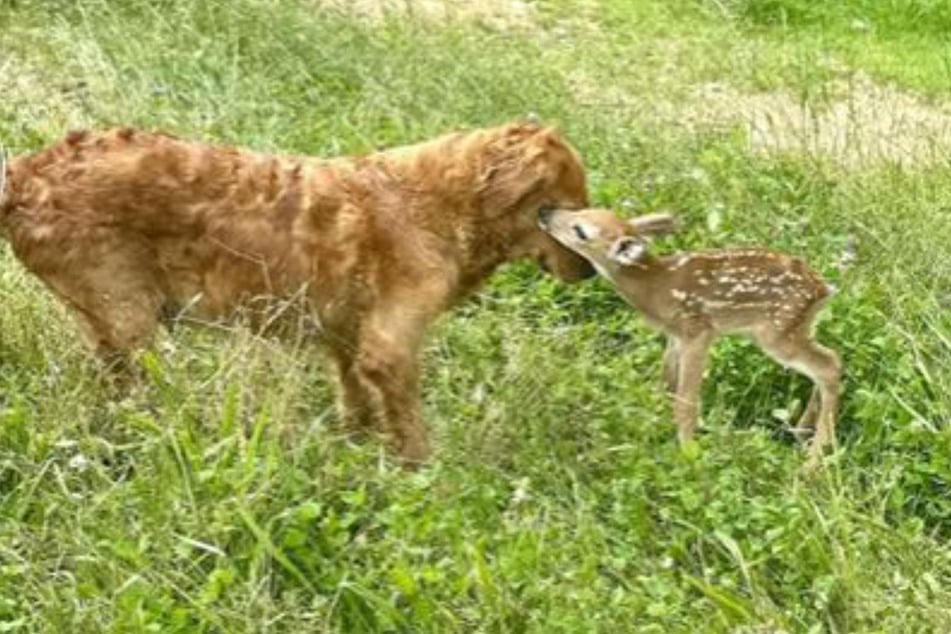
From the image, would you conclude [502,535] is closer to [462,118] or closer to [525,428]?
[525,428]

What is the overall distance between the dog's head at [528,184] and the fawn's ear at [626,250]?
135 millimetres

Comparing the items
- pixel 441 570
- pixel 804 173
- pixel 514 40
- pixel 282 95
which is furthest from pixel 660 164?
pixel 441 570

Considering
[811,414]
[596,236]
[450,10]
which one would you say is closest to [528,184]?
[596,236]

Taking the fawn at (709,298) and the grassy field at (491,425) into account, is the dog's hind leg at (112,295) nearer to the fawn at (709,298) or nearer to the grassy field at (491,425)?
the grassy field at (491,425)

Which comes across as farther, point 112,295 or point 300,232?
point 300,232

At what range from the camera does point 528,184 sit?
6.70 metres

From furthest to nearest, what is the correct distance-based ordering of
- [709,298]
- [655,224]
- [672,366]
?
[655,224], [672,366], [709,298]

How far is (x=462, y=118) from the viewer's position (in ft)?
30.0

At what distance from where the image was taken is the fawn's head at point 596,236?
6.76 meters

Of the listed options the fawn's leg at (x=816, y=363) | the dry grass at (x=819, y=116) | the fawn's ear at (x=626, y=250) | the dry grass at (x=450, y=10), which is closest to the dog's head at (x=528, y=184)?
the fawn's ear at (x=626, y=250)

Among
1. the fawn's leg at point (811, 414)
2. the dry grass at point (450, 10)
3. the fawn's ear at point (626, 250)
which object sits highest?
the fawn's ear at point (626, 250)

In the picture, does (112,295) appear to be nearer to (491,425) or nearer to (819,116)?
(491,425)

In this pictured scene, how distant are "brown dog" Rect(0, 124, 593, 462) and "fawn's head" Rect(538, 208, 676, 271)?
0.07 metres

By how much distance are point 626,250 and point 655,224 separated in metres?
0.35
